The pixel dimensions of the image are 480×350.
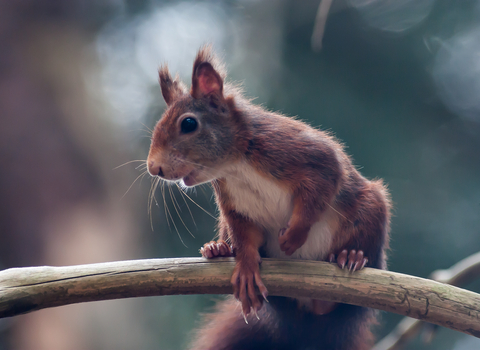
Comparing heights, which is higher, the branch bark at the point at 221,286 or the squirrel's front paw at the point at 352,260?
the squirrel's front paw at the point at 352,260

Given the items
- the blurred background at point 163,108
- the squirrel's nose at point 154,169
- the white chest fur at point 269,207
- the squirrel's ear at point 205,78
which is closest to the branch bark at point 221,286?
the white chest fur at point 269,207

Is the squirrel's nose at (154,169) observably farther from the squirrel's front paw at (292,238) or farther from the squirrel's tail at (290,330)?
the squirrel's tail at (290,330)

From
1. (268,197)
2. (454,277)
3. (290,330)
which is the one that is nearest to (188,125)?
(268,197)

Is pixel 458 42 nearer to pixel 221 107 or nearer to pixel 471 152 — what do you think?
pixel 471 152

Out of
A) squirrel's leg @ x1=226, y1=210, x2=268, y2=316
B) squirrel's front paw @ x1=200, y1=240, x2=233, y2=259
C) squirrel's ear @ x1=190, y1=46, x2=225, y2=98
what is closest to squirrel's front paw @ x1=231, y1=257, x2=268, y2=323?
squirrel's leg @ x1=226, y1=210, x2=268, y2=316

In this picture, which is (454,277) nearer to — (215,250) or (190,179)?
(215,250)

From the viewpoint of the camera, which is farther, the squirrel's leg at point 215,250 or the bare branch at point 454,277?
the bare branch at point 454,277

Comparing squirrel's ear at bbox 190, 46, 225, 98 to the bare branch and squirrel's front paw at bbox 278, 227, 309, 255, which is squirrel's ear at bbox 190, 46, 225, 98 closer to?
squirrel's front paw at bbox 278, 227, 309, 255
